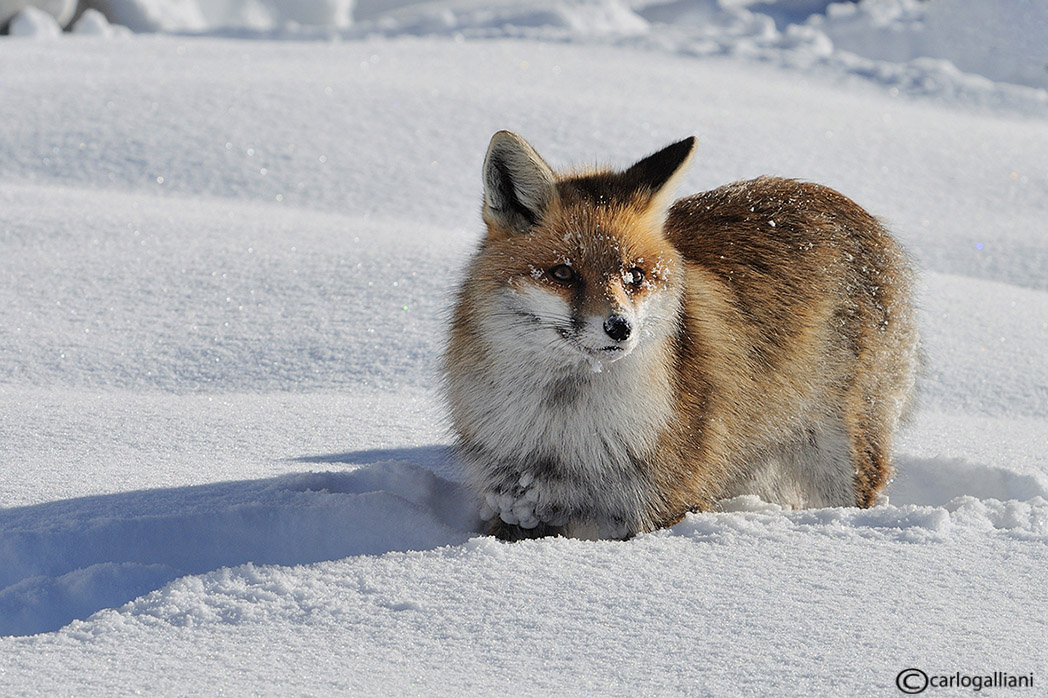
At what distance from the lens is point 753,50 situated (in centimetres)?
1010

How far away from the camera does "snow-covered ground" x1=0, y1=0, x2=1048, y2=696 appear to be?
234cm

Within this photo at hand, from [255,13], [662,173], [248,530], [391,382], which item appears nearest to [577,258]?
[662,173]

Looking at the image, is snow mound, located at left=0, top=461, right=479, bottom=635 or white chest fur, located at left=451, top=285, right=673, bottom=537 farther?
white chest fur, located at left=451, top=285, right=673, bottom=537

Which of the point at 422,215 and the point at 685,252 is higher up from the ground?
the point at 685,252

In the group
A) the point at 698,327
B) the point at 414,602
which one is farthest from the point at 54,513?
the point at 698,327

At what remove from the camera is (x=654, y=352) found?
10.4 ft

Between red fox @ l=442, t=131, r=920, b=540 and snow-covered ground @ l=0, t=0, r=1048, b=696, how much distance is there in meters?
0.22

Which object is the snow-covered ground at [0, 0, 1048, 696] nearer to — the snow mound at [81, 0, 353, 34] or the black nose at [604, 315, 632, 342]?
the black nose at [604, 315, 632, 342]

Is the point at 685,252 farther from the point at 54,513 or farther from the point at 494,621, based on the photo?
the point at 54,513

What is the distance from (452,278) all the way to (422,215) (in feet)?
4.58

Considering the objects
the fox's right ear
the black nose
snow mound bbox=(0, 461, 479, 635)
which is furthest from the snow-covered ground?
the fox's right ear

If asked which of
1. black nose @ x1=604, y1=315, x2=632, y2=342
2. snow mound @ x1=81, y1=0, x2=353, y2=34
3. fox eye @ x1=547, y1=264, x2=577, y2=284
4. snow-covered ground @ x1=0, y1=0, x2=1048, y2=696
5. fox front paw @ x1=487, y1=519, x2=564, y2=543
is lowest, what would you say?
fox front paw @ x1=487, y1=519, x2=564, y2=543

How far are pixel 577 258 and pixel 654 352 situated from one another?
0.38 meters

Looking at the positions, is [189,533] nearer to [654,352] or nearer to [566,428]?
[566,428]
